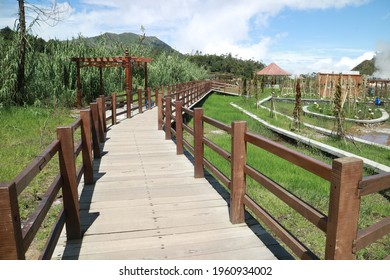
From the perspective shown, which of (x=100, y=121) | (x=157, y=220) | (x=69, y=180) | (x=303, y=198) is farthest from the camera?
(x=100, y=121)

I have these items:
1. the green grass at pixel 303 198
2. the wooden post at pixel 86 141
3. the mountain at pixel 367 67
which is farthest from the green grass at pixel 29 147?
the mountain at pixel 367 67

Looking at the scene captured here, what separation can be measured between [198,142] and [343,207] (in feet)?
10.6

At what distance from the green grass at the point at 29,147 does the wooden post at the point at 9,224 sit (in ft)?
6.57

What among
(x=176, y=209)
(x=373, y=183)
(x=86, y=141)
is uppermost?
(x=373, y=183)

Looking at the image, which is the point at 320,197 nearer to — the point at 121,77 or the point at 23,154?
the point at 23,154

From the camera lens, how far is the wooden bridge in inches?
82.5

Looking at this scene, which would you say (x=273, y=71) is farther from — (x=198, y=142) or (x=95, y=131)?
(x=198, y=142)

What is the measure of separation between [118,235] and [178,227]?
608 millimetres

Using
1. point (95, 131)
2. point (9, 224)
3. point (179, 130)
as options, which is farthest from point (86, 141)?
point (9, 224)

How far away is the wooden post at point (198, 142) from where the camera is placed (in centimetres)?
510

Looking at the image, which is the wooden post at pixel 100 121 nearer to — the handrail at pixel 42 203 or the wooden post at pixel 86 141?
the wooden post at pixel 86 141

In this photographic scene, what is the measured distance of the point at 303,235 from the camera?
15.4ft

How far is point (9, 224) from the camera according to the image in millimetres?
1866
